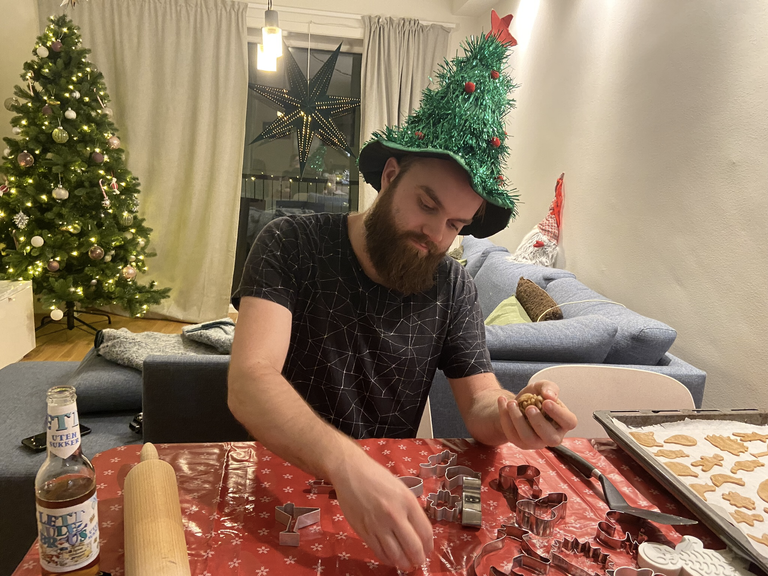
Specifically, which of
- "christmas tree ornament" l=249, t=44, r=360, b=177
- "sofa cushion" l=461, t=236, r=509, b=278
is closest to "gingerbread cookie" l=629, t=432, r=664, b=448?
"sofa cushion" l=461, t=236, r=509, b=278

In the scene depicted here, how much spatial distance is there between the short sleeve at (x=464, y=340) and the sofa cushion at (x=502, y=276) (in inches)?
67.3

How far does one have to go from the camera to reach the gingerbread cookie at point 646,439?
1020mm

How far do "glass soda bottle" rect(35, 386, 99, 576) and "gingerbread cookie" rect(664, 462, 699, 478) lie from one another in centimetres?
89

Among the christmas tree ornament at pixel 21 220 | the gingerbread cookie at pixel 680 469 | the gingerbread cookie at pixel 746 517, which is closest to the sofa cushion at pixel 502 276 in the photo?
the gingerbread cookie at pixel 680 469

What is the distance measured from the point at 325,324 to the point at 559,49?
119 inches

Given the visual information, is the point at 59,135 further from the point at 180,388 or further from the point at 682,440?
the point at 682,440

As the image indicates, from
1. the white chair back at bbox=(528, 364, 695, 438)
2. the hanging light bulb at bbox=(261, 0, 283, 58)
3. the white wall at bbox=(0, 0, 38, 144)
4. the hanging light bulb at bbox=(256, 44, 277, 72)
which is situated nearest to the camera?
the white chair back at bbox=(528, 364, 695, 438)

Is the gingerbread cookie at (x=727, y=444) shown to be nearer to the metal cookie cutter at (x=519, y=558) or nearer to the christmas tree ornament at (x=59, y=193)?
the metal cookie cutter at (x=519, y=558)

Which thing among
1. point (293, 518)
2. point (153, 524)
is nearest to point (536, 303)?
point (293, 518)

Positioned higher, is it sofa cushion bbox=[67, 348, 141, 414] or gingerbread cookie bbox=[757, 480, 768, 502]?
gingerbread cookie bbox=[757, 480, 768, 502]

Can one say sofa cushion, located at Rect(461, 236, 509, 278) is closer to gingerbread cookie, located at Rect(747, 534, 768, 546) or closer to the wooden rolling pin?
gingerbread cookie, located at Rect(747, 534, 768, 546)

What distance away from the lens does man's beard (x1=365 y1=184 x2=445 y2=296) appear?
115 cm

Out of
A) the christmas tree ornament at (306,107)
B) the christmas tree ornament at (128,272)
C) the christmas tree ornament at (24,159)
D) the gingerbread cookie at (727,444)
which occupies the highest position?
the christmas tree ornament at (306,107)

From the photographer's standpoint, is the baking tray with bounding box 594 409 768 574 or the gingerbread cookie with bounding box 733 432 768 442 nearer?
the baking tray with bounding box 594 409 768 574
